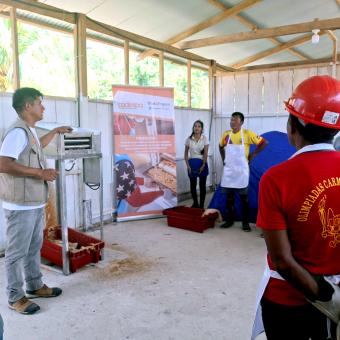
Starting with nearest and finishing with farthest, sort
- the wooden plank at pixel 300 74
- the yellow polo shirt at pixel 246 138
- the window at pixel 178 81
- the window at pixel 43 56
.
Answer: the yellow polo shirt at pixel 246 138, the wooden plank at pixel 300 74, the window at pixel 43 56, the window at pixel 178 81

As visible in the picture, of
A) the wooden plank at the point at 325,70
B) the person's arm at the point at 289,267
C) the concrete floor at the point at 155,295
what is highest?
the wooden plank at the point at 325,70

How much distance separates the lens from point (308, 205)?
0.90 meters

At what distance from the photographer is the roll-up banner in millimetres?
4703

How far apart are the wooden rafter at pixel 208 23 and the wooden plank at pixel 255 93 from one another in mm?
1427

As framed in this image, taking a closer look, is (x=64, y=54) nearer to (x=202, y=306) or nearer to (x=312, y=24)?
(x=312, y=24)

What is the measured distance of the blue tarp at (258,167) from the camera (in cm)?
466

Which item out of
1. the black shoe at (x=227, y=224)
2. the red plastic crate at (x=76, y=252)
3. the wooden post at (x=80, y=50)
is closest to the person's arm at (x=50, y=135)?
the red plastic crate at (x=76, y=252)

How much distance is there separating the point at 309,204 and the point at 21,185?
1.94 metres

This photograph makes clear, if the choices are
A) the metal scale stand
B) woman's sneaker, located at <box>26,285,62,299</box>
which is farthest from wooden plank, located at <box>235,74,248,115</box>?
woman's sneaker, located at <box>26,285,62,299</box>

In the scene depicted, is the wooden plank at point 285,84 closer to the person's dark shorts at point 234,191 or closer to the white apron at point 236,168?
the white apron at point 236,168

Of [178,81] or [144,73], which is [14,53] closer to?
[144,73]

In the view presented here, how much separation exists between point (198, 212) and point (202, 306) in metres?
2.31

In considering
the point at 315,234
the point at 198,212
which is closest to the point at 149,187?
the point at 198,212

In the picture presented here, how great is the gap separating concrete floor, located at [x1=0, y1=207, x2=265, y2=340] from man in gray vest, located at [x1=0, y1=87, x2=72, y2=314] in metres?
0.29
